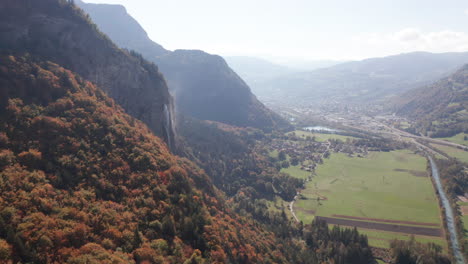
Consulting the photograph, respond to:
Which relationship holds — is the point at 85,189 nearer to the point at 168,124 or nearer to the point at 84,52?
the point at 168,124

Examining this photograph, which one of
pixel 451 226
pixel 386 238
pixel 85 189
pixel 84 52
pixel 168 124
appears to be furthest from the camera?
pixel 168 124

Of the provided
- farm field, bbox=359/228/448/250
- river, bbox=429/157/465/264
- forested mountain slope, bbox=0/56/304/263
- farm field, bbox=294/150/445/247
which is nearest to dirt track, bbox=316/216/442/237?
farm field, bbox=294/150/445/247

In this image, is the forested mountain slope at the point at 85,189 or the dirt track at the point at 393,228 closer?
the forested mountain slope at the point at 85,189

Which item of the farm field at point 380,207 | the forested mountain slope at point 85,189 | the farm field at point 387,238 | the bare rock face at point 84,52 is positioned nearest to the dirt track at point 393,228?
the farm field at point 380,207

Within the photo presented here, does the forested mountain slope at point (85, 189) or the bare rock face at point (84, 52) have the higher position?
the bare rock face at point (84, 52)

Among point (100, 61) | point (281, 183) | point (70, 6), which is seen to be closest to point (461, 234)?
point (281, 183)

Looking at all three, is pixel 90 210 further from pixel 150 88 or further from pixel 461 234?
pixel 461 234

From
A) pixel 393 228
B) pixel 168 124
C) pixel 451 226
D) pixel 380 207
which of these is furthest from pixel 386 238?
pixel 168 124

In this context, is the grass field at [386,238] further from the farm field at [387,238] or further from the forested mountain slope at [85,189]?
the forested mountain slope at [85,189]

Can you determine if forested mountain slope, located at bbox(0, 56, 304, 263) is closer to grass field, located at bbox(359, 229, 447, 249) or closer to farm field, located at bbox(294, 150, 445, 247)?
grass field, located at bbox(359, 229, 447, 249)
